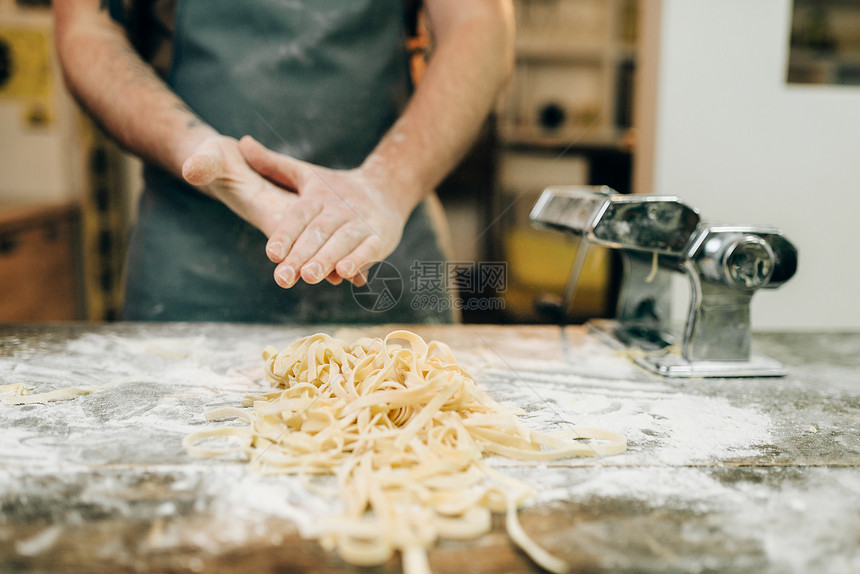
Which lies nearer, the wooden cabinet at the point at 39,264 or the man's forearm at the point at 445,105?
the man's forearm at the point at 445,105

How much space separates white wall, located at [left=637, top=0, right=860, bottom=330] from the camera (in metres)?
1.49

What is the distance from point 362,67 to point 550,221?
0.54 metres

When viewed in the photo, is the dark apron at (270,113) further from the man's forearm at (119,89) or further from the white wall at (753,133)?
the white wall at (753,133)

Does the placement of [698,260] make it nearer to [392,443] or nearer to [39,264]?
[392,443]

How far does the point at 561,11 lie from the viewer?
2.64 meters

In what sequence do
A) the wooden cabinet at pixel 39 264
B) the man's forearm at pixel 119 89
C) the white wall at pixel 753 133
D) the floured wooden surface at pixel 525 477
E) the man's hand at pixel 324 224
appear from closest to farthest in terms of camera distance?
the floured wooden surface at pixel 525 477 → the man's hand at pixel 324 224 → the man's forearm at pixel 119 89 → the white wall at pixel 753 133 → the wooden cabinet at pixel 39 264

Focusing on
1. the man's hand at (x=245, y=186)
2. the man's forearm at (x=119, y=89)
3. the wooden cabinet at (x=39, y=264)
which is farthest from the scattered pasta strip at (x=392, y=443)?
the wooden cabinet at (x=39, y=264)

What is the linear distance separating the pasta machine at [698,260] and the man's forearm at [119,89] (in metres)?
0.71

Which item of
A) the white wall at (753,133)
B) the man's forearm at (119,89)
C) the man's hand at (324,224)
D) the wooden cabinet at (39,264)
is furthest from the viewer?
the wooden cabinet at (39,264)

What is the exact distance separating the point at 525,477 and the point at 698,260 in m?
0.50

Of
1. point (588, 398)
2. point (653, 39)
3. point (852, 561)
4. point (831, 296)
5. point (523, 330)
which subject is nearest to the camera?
point (852, 561)

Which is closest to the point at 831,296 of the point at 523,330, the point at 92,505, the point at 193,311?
the point at 523,330

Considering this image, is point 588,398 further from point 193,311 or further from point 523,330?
point 193,311

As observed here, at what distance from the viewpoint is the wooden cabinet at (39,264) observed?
1.97 m
